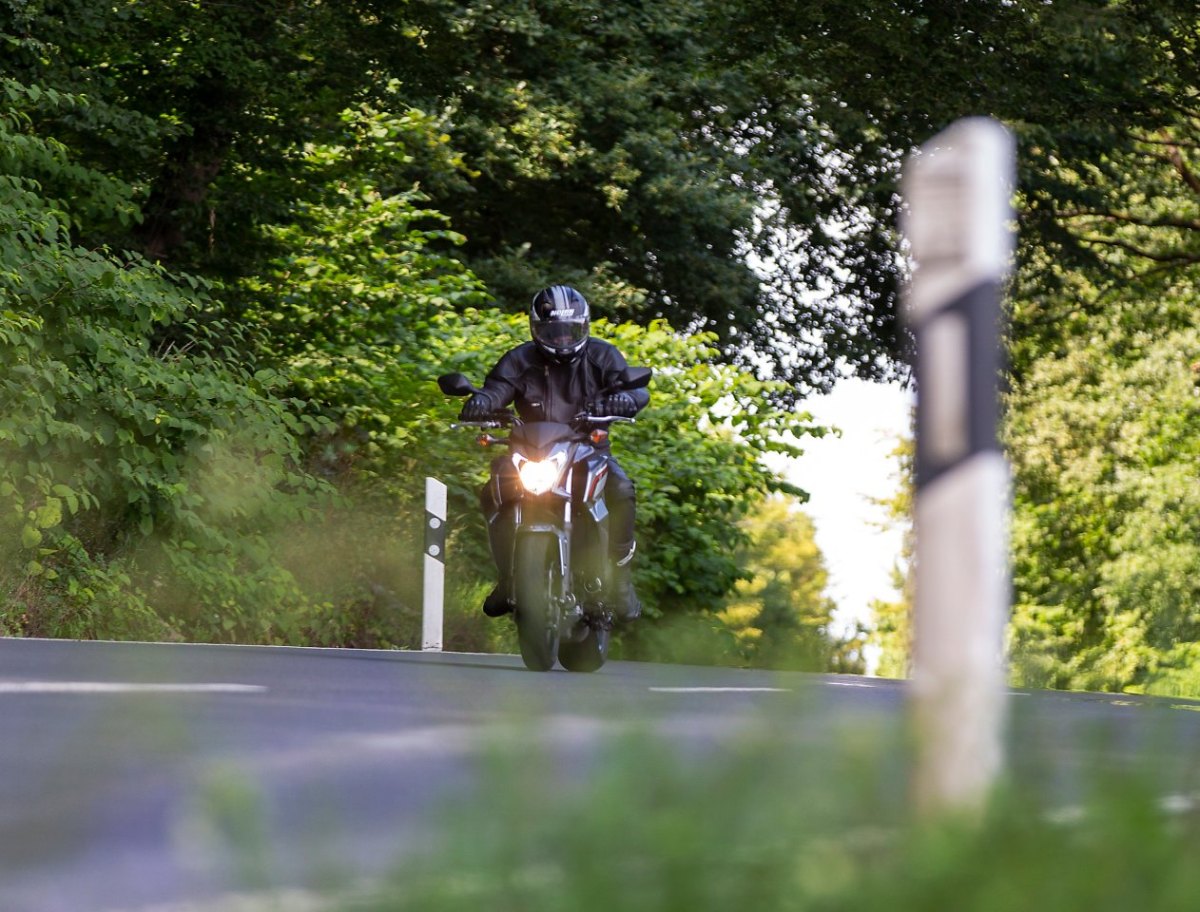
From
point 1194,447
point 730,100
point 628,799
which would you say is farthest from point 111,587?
point 1194,447

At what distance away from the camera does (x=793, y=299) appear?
3262cm

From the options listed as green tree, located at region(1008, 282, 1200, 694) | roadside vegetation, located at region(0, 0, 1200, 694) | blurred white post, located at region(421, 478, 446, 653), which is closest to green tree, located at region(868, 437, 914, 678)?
green tree, located at region(1008, 282, 1200, 694)

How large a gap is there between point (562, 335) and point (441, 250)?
18911 millimetres

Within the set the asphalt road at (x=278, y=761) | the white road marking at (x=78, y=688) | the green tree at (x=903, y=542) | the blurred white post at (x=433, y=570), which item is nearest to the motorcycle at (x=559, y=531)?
the white road marking at (x=78, y=688)

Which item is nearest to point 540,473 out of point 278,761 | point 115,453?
point 278,761

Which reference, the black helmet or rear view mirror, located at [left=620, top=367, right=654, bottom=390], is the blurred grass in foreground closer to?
rear view mirror, located at [left=620, top=367, right=654, bottom=390]

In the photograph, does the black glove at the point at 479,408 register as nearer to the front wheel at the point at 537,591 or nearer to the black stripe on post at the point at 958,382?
the front wheel at the point at 537,591

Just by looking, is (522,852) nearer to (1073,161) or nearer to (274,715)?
(274,715)

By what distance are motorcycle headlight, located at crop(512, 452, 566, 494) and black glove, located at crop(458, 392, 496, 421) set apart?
0.57 meters

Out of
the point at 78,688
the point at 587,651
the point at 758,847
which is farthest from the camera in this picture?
the point at 587,651

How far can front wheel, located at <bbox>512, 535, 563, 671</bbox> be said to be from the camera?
9633 mm

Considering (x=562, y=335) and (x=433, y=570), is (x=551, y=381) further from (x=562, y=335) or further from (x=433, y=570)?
(x=433, y=570)

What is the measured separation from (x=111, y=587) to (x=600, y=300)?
1413 cm

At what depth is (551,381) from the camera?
1032cm
